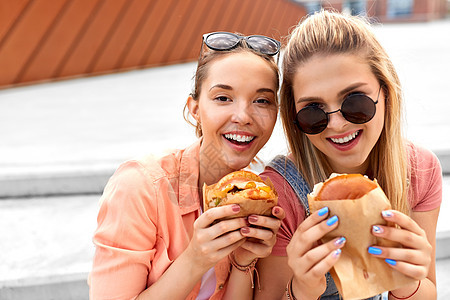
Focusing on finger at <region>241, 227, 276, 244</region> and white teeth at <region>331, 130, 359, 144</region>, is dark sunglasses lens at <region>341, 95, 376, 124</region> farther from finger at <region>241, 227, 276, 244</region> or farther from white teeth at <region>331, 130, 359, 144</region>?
finger at <region>241, 227, 276, 244</region>

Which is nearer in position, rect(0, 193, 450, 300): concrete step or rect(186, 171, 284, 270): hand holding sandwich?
rect(186, 171, 284, 270): hand holding sandwich

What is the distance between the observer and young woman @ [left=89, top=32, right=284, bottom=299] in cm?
171

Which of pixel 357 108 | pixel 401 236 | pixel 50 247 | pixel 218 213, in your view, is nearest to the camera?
pixel 401 236

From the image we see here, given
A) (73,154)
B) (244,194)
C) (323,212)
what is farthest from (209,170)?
(73,154)

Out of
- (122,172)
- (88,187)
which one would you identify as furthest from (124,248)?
(88,187)

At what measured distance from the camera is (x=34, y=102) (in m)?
7.23

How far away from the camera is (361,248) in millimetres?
1525

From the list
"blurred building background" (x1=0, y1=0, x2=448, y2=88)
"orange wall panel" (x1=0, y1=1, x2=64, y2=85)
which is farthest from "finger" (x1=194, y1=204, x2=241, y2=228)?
"orange wall panel" (x1=0, y1=1, x2=64, y2=85)

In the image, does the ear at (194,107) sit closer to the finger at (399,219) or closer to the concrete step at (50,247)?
the finger at (399,219)

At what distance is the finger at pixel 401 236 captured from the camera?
56.8 inches

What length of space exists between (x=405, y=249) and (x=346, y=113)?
600 millimetres

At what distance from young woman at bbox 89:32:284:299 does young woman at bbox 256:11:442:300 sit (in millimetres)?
149

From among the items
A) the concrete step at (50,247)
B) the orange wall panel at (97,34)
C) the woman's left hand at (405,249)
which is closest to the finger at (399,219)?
the woman's left hand at (405,249)

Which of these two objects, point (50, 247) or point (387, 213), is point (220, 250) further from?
point (50, 247)
